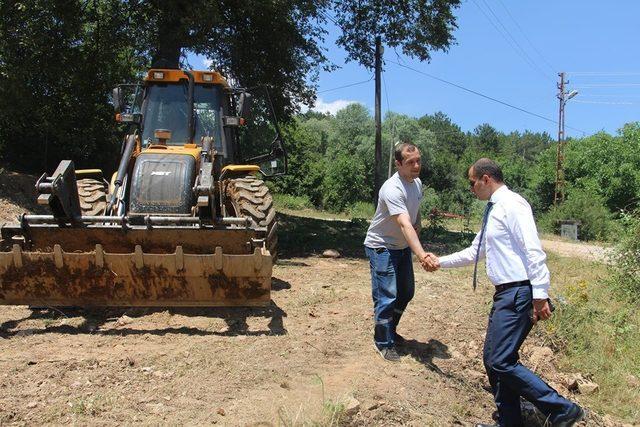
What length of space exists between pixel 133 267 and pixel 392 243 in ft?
8.14

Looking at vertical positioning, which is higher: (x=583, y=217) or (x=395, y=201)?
(x=395, y=201)

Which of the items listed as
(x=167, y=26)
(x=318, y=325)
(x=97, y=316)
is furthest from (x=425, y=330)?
(x=167, y=26)

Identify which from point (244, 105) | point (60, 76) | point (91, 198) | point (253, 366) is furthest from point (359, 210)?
point (253, 366)

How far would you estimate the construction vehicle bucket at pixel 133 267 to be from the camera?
18.5 ft

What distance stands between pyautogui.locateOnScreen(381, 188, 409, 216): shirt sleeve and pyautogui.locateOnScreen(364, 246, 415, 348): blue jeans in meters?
0.39

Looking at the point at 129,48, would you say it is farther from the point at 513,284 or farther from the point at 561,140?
the point at 561,140

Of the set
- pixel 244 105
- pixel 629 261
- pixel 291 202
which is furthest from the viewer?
pixel 291 202

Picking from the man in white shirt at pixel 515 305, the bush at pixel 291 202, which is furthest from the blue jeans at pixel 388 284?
the bush at pixel 291 202

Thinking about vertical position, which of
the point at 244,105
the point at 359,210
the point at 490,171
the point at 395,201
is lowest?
the point at 359,210

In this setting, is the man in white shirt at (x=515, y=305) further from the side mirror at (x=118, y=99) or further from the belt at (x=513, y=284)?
the side mirror at (x=118, y=99)

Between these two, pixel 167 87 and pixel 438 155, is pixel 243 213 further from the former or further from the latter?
pixel 438 155

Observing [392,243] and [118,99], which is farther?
[118,99]

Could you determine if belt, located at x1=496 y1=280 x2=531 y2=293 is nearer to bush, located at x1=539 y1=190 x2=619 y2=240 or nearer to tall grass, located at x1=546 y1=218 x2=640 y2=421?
tall grass, located at x1=546 y1=218 x2=640 y2=421

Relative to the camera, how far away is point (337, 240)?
13156 millimetres
